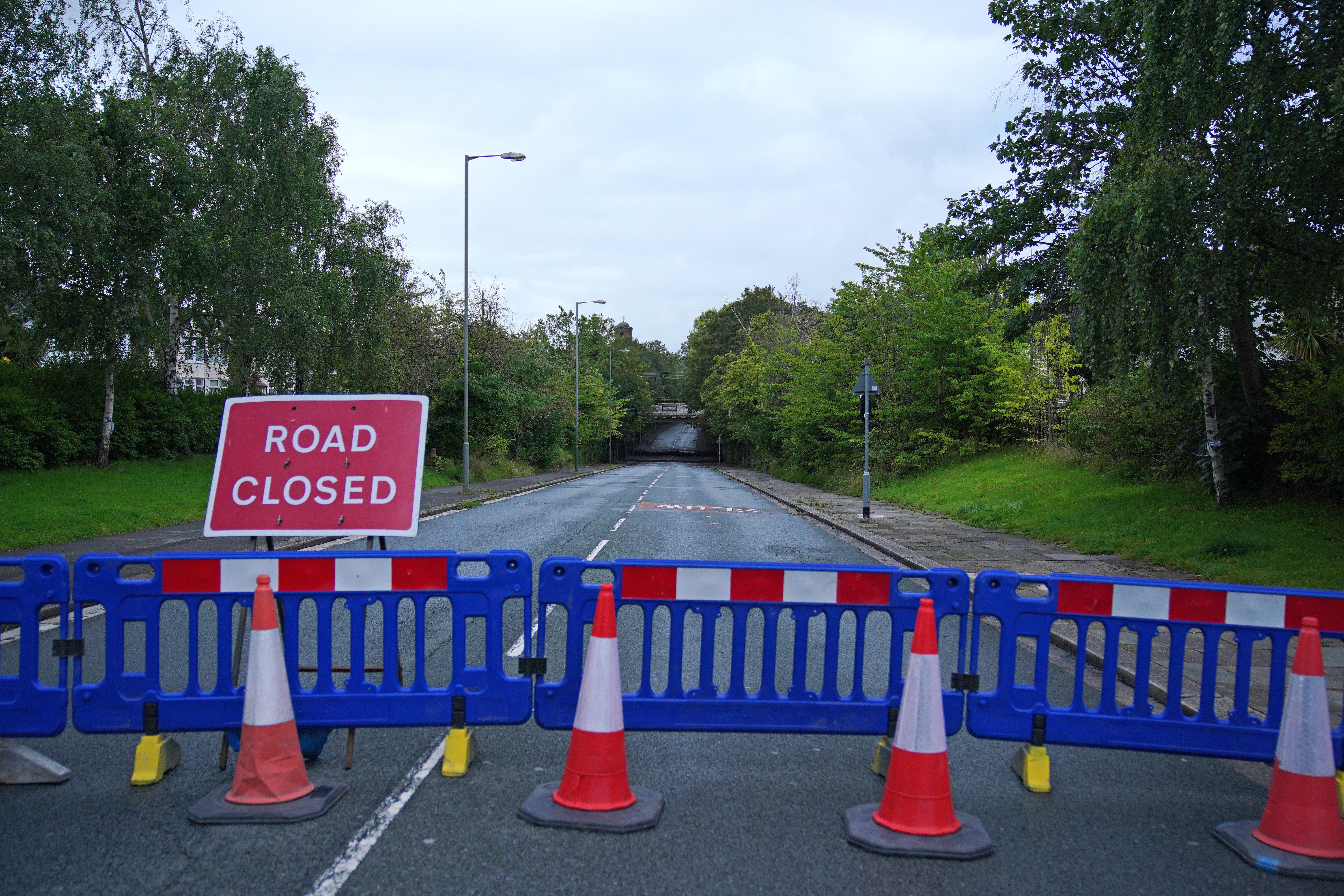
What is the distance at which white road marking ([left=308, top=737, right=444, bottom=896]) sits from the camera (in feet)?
10.2

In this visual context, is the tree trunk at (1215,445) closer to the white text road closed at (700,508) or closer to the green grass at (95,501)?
the white text road closed at (700,508)

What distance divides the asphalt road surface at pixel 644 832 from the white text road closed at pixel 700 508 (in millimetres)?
17452

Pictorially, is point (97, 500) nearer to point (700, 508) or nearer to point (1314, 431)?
point (700, 508)

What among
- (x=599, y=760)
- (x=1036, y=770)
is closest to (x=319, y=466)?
(x=599, y=760)

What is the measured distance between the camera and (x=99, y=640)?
695 cm

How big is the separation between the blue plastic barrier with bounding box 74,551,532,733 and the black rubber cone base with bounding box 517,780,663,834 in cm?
69

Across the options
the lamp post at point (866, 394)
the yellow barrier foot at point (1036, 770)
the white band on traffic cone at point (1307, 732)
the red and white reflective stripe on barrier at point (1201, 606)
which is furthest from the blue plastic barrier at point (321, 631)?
the lamp post at point (866, 394)

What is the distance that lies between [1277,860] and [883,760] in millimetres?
1658

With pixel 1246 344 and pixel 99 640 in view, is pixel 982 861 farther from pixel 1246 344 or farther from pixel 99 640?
pixel 1246 344

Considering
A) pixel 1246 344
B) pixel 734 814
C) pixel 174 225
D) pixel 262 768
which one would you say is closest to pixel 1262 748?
pixel 734 814

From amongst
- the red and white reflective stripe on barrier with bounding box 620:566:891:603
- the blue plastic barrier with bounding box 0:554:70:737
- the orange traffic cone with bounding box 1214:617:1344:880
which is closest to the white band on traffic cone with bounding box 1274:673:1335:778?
the orange traffic cone with bounding box 1214:617:1344:880

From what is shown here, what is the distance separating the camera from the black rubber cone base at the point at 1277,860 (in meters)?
3.38

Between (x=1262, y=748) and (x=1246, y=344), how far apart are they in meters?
10.0

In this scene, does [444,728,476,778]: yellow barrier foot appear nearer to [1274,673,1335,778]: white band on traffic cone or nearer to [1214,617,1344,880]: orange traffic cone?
[1214,617,1344,880]: orange traffic cone
